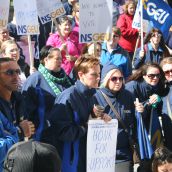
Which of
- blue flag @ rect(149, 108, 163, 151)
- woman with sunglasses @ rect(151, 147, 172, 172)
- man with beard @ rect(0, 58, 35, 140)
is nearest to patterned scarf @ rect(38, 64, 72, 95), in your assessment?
man with beard @ rect(0, 58, 35, 140)

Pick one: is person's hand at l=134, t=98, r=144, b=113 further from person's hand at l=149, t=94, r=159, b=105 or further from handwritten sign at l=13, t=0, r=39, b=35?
handwritten sign at l=13, t=0, r=39, b=35

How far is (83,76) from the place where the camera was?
4469mm

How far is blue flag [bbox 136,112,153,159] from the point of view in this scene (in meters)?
5.17

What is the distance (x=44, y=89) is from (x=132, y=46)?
4855mm

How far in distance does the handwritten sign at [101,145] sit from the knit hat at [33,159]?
249 centimetres

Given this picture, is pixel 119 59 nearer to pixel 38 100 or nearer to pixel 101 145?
pixel 38 100

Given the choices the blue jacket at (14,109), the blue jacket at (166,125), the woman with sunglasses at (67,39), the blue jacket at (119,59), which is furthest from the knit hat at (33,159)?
the woman with sunglasses at (67,39)

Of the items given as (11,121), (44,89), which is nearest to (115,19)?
(44,89)

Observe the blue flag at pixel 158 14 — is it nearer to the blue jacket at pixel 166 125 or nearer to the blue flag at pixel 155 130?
the blue jacket at pixel 166 125

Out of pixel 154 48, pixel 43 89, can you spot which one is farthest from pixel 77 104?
pixel 154 48

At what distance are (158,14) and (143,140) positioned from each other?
10.1 ft

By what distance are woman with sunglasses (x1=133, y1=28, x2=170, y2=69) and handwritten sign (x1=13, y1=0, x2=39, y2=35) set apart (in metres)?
2.16

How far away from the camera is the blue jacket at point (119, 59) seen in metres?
7.40

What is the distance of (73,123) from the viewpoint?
4.36 m
